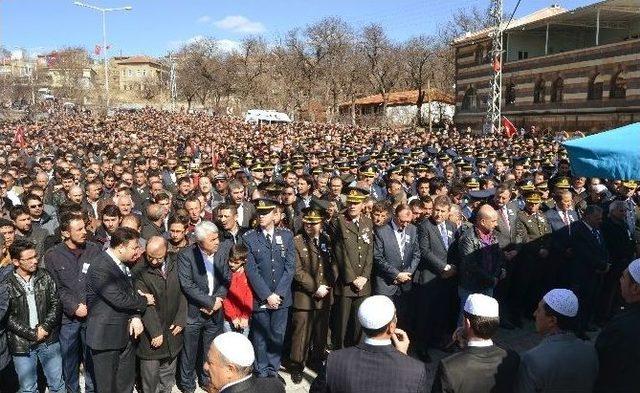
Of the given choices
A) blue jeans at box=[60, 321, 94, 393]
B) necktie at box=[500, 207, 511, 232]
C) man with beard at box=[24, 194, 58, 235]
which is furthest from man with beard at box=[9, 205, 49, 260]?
necktie at box=[500, 207, 511, 232]

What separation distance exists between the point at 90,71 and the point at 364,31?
193 ft

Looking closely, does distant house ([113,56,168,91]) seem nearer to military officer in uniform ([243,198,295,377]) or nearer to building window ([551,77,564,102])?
building window ([551,77,564,102])

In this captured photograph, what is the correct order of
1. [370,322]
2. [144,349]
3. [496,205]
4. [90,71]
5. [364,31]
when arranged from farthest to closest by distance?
[90,71]
[364,31]
[496,205]
[144,349]
[370,322]

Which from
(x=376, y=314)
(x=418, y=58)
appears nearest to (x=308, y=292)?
(x=376, y=314)

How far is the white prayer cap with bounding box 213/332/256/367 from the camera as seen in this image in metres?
2.85

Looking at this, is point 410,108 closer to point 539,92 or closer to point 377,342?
point 539,92

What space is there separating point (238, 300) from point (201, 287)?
1.42 ft

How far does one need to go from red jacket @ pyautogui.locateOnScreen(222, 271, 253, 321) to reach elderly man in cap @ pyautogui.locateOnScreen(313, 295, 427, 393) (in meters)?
2.44

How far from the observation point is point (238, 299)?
5.54 metres

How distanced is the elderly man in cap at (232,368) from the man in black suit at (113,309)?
200cm

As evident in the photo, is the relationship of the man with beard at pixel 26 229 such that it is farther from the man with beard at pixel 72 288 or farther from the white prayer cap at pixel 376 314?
the white prayer cap at pixel 376 314

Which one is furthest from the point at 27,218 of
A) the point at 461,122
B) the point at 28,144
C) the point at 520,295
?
the point at 461,122

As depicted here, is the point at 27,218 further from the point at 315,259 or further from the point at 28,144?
the point at 28,144

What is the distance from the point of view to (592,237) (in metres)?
6.73
